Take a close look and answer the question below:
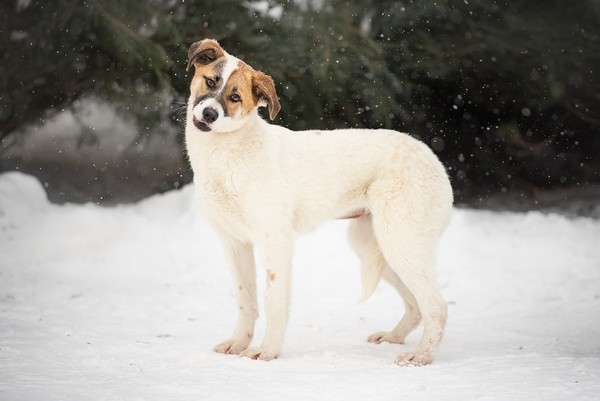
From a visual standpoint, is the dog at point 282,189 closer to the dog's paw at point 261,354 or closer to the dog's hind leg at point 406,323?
the dog's paw at point 261,354

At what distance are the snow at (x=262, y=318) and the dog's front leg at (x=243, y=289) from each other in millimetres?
214

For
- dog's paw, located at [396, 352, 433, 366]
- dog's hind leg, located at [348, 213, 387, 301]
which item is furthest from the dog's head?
dog's paw, located at [396, 352, 433, 366]

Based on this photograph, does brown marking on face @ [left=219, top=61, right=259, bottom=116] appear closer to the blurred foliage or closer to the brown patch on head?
the brown patch on head

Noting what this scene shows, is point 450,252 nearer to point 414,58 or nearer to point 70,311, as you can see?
point 414,58

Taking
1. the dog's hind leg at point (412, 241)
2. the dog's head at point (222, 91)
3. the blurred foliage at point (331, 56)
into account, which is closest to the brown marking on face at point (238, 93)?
the dog's head at point (222, 91)

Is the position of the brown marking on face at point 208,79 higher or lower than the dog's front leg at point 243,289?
higher

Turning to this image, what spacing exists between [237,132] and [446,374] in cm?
186

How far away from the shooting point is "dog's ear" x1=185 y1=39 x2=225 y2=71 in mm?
4320

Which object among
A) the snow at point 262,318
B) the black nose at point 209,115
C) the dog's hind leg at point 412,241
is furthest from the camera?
the dog's hind leg at point 412,241

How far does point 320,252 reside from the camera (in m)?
7.39

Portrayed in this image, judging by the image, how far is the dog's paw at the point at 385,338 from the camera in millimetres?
4957

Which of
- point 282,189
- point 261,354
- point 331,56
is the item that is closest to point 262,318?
point 261,354

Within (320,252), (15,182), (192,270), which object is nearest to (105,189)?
(15,182)

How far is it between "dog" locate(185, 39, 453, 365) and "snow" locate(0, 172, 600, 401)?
1.30ft
